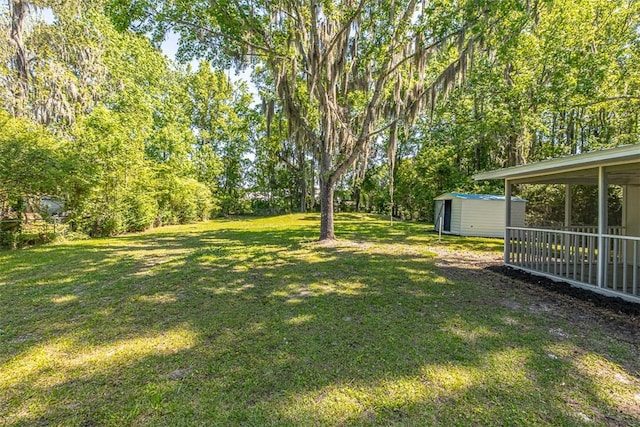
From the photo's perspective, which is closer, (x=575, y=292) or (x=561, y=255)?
(x=575, y=292)

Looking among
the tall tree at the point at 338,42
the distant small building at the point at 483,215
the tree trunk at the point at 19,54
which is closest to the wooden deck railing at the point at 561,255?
the tall tree at the point at 338,42

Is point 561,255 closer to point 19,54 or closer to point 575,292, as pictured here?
point 575,292

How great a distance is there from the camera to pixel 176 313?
3678 mm

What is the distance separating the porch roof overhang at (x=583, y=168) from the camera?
12.8 feet

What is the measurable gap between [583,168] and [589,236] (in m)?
1.13

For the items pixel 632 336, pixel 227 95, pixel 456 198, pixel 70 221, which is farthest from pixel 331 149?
pixel 227 95

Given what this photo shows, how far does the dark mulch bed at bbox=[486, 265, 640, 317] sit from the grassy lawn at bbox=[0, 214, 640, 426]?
0.86 m

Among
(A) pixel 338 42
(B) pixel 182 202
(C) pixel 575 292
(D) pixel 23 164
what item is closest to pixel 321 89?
(A) pixel 338 42

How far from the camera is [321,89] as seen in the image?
8.23 metres

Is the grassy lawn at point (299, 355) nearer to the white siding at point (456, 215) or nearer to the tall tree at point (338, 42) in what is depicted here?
the tall tree at point (338, 42)

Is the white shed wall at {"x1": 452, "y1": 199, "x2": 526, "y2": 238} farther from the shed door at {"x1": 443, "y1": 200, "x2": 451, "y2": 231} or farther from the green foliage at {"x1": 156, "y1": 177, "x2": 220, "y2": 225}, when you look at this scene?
the green foliage at {"x1": 156, "y1": 177, "x2": 220, "y2": 225}

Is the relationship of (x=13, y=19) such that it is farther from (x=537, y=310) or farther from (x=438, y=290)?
(x=537, y=310)

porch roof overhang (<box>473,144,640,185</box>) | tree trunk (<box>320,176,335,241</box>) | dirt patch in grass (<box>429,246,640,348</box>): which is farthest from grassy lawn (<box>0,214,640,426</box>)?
tree trunk (<box>320,176,335,241</box>)

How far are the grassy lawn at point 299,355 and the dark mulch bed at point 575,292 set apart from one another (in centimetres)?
86
